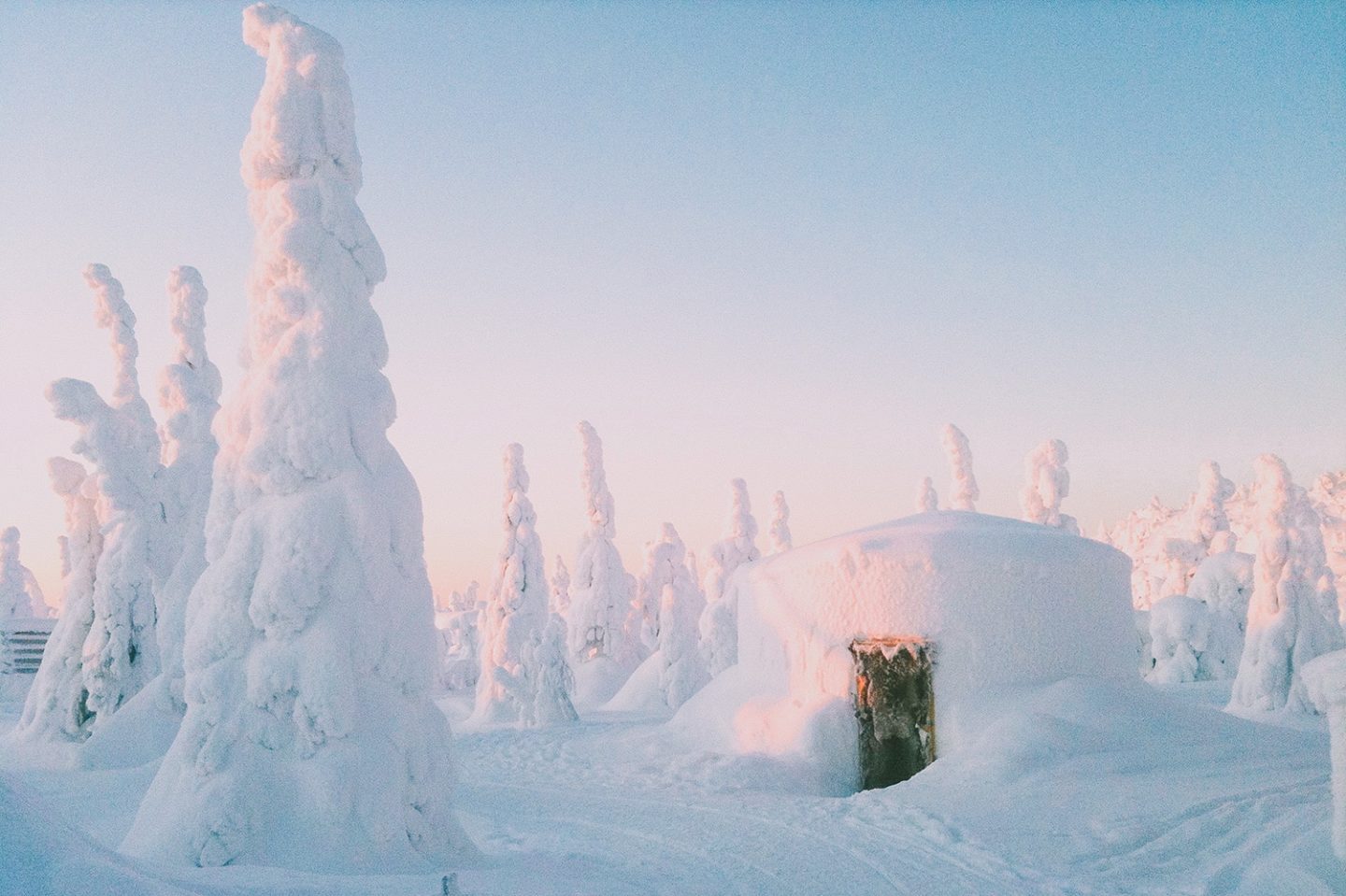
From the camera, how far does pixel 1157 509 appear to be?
65.5 m

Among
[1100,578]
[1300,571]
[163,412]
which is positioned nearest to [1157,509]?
[1300,571]

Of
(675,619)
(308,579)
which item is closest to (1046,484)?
(675,619)

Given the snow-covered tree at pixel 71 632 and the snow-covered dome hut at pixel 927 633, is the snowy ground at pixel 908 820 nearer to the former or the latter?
the snow-covered dome hut at pixel 927 633

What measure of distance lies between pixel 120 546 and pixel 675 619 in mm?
18022

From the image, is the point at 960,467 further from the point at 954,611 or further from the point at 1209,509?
the point at 954,611

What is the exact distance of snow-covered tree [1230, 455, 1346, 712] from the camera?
20.9 meters

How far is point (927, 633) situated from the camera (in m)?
16.1

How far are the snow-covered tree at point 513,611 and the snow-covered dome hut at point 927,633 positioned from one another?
1030 cm

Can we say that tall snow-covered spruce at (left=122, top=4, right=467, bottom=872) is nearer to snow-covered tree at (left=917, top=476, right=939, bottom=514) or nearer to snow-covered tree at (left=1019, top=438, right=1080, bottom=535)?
snow-covered tree at (left=1019, top=438, right=1080, bottom=535)

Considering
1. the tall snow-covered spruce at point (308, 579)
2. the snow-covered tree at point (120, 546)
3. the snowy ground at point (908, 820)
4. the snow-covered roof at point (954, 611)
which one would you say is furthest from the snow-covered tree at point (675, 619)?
the tall snow-covered spruce at point (308, 579)

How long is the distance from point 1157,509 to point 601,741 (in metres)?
58.2

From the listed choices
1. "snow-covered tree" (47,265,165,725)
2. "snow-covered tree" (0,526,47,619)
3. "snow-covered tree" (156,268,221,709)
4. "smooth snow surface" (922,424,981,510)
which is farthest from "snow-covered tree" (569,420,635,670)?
"snow-covered tree" (0,526,47,619)

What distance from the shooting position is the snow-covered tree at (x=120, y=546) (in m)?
17.7

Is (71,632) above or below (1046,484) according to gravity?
below
